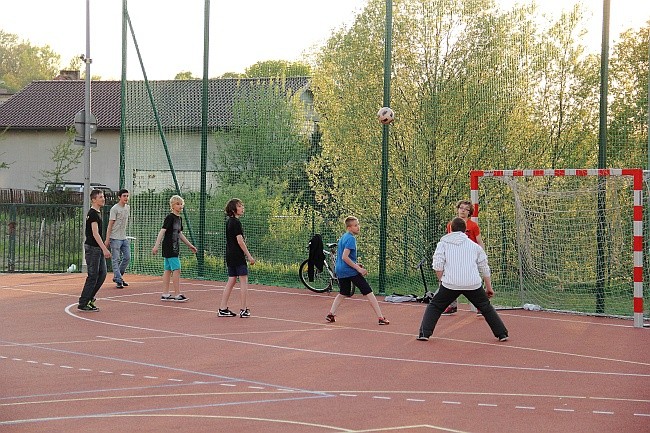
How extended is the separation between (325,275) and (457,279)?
7448 mm

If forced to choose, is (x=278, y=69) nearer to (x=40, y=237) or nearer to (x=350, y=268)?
(x=40, y=237)

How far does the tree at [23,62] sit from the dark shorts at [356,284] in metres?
104

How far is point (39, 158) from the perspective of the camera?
54.2m

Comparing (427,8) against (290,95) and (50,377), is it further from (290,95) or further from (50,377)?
(50,377)

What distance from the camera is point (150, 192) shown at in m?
24.0

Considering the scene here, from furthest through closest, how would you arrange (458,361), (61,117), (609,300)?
(61,117) → (609,300) → (458,361)

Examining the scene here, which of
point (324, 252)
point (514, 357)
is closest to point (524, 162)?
point (324, 252)

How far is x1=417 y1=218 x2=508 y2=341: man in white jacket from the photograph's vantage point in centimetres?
1342

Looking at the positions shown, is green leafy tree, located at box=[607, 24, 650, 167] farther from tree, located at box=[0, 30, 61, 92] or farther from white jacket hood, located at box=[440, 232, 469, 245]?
tree, located at box=[0, 30, 61, 92]

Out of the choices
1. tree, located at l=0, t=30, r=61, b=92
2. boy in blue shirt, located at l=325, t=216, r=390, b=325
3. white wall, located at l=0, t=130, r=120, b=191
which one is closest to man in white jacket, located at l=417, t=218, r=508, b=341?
boy in blue shirt, located at l=325, t=216, r=390, b=325

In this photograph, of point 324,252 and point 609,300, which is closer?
point 609,300

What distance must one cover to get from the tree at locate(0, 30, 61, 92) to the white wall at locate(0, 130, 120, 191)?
60.2 meters

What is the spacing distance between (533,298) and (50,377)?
1010 cm

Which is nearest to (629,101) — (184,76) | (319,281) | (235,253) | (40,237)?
(319,281)
